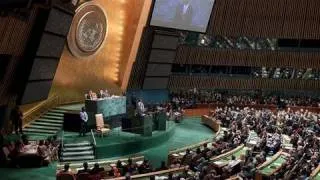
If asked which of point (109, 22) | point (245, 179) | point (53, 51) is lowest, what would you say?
point (245, 179)

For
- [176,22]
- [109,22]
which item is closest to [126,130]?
[109,22]

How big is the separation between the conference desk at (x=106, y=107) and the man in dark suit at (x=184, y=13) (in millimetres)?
6697

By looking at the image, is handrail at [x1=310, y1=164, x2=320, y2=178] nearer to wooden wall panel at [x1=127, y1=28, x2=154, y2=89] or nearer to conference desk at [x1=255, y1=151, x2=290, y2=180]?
conference desk at [x1=255, y1=151, x2=290, y2=180]

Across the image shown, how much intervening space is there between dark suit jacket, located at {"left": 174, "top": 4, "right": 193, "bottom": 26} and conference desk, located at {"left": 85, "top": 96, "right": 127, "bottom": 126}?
669 centimetres

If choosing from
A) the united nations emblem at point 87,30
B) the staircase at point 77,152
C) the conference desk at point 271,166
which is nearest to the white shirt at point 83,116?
the staircase at point 77,152

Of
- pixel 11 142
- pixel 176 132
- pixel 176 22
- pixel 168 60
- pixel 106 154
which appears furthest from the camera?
pixel 168 60

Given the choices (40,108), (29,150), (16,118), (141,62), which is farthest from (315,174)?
(141,62)

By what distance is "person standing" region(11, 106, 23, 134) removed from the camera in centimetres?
1578

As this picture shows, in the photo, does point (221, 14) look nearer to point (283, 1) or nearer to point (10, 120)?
point (283, 1)

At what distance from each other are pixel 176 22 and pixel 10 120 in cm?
1131

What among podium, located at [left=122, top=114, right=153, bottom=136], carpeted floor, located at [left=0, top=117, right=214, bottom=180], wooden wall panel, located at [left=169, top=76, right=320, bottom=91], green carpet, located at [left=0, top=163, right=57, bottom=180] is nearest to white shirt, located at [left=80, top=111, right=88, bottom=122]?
podium, located at [left=122, top=114, right=153, bottom=136]

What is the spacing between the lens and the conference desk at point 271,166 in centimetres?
1221

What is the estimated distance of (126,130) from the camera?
59.2 feet

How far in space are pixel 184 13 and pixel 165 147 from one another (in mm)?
8894
